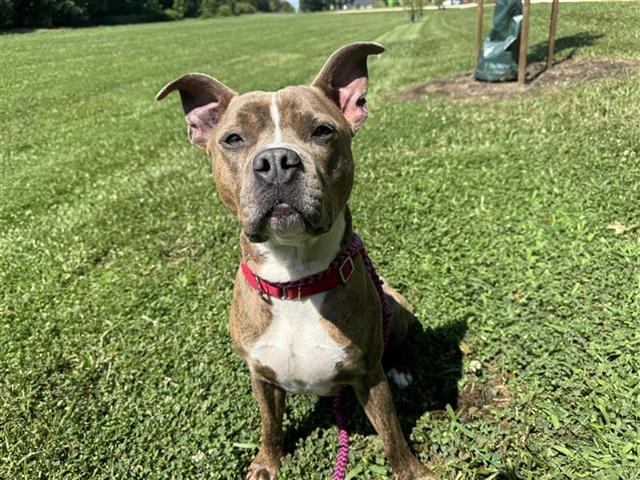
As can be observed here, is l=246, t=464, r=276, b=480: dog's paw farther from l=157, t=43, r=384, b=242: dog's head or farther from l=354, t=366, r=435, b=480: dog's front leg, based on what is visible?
l=157, t=43, r=384, b=242: dog's head

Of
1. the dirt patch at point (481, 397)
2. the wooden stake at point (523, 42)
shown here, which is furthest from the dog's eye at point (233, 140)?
the wooden stake at point (523, 42)

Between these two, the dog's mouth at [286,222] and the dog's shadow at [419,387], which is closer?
the dog's mouth at [286,222]

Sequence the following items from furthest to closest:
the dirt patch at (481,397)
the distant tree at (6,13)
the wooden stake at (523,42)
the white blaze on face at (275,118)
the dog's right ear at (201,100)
Result: the distant tree at (6,13) → the wooden stake at (523,42) → the dirt patch at (481,397) → the dog's right ear at (201,100) → the white blaze on face at (275,118)

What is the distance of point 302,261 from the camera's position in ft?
7.71

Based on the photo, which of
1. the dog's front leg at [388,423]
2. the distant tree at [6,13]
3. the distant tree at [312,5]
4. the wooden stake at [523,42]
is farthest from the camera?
the distant tree at [312,5]

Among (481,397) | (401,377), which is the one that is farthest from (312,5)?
(481,397)

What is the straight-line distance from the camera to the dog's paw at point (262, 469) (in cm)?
281

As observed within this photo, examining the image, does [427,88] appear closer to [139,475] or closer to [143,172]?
[143,172]

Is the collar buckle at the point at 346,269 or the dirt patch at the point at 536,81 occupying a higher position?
the collar buckle at the point at 346,269

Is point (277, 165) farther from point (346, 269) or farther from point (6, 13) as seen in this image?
point (6, 13)

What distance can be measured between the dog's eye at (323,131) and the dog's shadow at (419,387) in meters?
1.66

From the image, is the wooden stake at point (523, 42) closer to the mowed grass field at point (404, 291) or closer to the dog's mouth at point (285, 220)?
the mowed grass field at point (404, 291)

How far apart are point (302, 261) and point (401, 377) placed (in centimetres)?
135

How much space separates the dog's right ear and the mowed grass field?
1583 mm
